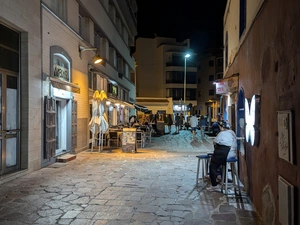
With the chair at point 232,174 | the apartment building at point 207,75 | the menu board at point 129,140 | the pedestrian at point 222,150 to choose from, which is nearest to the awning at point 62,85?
the menu board at point 129,140

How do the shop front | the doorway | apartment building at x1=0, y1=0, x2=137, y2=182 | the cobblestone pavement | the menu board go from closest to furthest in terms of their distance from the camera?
the cobblestone pavement → apartment building at x1=0, y1=0, x2=137, y2=182 → the shop front → the doorway → the menu board

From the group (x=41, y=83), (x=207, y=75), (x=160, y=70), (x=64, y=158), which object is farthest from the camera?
(x=207, y=75)

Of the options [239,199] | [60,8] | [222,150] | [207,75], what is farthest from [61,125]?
[207,75]

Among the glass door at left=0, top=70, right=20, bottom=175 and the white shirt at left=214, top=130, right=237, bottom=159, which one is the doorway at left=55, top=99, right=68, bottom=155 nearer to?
the glass door at left=0, top=70, right=20, bottom=175

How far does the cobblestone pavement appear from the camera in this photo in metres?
5.09

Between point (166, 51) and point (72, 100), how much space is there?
148ft

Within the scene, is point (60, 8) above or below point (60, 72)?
above

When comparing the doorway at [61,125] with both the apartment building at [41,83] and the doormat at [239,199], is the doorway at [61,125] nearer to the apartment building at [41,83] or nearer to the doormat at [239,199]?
the apartment building at [41,83]

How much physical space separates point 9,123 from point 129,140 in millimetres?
6523

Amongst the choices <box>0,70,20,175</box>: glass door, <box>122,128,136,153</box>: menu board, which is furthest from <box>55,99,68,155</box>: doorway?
<box>0,70,20,175</box>: glass door

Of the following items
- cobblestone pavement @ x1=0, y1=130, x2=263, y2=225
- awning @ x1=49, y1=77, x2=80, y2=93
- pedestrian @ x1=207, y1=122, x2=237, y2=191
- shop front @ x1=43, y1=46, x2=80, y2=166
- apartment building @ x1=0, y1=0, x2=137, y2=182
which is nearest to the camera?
cobblestone pavement @ x1=0, y1=130, x2=263, y2=225

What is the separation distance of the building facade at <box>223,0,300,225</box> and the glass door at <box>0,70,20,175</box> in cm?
644

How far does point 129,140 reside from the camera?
13.9 m

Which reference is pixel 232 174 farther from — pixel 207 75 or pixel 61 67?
pixel 207 75
